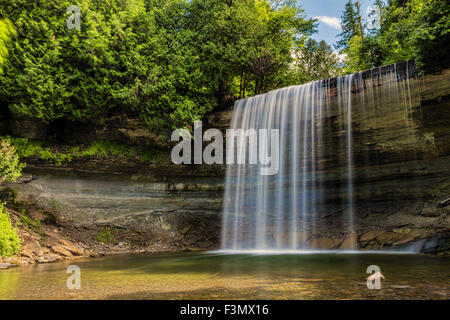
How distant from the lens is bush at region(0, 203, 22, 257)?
364 inches

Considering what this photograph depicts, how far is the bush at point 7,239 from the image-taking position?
924 centimetres

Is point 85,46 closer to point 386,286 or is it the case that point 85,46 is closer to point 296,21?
point 386,286

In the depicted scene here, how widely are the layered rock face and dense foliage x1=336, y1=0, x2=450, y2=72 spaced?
2.23ft

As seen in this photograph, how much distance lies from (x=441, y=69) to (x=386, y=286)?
9.87 meters

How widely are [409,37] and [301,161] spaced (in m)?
6.37

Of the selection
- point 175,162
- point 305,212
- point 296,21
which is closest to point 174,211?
point 175,162

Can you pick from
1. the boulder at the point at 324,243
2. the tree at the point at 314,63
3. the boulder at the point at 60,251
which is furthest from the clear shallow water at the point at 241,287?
the tree at the point at 314,63

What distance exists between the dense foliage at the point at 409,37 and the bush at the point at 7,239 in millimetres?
15645

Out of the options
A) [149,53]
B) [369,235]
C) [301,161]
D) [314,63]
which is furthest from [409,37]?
[314,63]

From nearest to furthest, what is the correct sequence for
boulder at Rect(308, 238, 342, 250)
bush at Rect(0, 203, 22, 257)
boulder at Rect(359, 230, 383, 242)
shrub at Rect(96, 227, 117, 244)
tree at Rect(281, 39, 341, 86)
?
1. bush at Rect(0, 203, 22, 257)
2. boulder at Rect(359, 230, 383, 242)
3. boulder at Rect(308, 238, 342, 250)
4. shrub at Rect(96, 227, 117, 244)
5. tree at Rect(281, 39, 341, 86)

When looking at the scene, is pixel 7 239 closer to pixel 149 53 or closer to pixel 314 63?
pixel 149 53

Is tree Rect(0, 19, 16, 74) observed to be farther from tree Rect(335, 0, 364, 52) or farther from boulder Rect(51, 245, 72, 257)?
tree Rect(335, 0, 364, 52)

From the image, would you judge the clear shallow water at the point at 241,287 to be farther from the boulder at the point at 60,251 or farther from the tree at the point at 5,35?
the tree at the point at 5,35

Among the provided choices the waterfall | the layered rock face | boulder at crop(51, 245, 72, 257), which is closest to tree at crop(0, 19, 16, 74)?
the layered rock face
